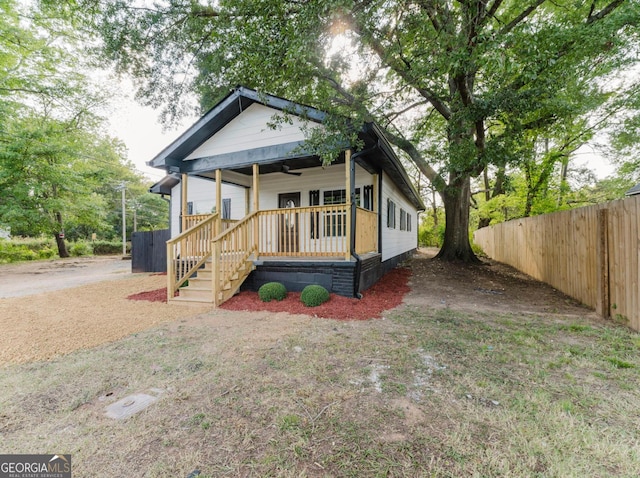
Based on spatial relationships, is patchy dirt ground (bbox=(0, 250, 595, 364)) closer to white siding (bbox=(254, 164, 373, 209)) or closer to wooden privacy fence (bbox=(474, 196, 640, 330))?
wooden privacy fence (bbox=(474, 196, 640, 330))

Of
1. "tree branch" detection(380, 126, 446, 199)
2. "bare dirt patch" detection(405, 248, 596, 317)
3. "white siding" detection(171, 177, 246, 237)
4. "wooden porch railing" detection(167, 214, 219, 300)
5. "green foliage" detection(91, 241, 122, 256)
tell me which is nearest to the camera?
"bare dirt patch" detection(405, 248, 596, 317)

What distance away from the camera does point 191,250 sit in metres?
7.06

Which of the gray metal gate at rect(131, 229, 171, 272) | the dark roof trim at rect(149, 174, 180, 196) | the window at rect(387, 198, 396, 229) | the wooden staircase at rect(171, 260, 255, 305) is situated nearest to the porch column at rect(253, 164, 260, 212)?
the wooden staircase at rect(171, 260, 255, 305)

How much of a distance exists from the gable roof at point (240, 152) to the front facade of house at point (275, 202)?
3 cm

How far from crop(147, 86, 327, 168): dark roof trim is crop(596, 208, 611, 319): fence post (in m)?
5.78

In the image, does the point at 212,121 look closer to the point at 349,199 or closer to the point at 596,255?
the point at 349,199

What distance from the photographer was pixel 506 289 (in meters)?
7.40

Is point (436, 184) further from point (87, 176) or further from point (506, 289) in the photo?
point (87, 176)

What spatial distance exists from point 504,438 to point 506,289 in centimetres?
665

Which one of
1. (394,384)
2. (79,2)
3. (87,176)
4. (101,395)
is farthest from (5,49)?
(394,384)

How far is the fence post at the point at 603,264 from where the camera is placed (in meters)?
4.57

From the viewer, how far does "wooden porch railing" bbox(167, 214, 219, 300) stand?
6449mm

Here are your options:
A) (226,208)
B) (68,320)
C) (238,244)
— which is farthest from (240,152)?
(68,320)

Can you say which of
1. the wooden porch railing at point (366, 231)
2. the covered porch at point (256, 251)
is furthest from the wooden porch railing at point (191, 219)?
the wooden porch railing at point (366, 231)
